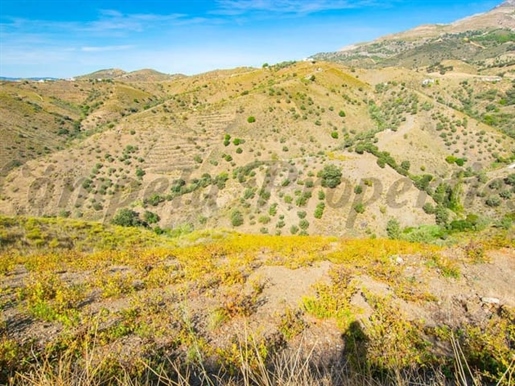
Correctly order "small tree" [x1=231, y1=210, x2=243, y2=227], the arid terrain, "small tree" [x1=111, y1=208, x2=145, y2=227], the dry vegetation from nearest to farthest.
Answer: the dry vegetation, the arid terrain, "small tree" [x1=231, y1=210, x2=243, y2=227], "small tree" [x1=111, y1=208, x2=145, y2=227]

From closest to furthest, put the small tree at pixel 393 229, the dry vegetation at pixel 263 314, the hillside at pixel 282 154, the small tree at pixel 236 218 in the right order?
the dry vegetation at pixel 263 314, the small tree at pixel 393 229, the small tree at pixel 236 218, the hillside at pixel 282 154

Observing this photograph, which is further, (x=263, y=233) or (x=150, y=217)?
(x=150, y=217)

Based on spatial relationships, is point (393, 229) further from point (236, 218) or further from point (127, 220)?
point (127, 220)

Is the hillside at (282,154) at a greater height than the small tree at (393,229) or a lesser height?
greater

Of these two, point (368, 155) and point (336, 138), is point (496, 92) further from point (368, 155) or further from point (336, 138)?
point (368, 155)

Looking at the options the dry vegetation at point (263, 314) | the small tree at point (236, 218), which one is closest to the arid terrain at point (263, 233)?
the dry vegetation at point (263, 314)

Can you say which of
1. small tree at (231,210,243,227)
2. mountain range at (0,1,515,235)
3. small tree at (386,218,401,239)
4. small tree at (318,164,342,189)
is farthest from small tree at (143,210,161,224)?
small tree at (386,218,401,239)

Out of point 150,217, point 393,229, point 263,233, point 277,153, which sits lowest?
point 393,229

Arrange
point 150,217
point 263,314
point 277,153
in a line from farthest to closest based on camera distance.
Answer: point 277,153, point 150,217, point 263,314

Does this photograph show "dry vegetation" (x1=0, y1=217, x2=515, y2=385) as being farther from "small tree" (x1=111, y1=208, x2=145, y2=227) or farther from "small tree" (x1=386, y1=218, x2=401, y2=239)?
"small tree" (x1=111, y1=208, x2=145, y2=227)

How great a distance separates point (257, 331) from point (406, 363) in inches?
116

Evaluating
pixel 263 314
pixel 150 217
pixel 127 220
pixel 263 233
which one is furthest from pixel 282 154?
pixel 263 314

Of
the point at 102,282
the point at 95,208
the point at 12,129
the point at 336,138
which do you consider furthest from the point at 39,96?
the point at 102,282

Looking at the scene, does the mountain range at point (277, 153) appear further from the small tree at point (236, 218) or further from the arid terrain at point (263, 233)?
the arid terrain at point (263, 233)
